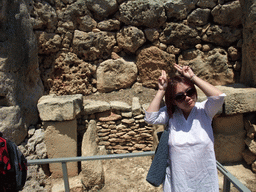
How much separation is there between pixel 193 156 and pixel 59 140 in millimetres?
2803

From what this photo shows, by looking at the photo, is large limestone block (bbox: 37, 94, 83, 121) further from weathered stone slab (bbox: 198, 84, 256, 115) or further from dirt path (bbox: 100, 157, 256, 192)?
weathered stone slab (bbox: 198, 84, 256, 115)

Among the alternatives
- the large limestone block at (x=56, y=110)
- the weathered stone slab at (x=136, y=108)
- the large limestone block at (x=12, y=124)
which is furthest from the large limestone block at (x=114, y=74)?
the large limestone block at (x=12, y=124)

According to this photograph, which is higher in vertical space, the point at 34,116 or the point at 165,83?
the point at 165,83

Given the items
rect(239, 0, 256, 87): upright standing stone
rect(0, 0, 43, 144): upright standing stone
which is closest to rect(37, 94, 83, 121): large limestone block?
rect(0, 0, 43, 144): upright standing stone

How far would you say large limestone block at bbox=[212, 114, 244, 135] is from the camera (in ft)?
10.0

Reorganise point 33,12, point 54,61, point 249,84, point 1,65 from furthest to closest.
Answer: point 54,61 → point 33,12 → point 249,84 → point 1,65

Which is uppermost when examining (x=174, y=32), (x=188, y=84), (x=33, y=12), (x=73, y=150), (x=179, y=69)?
(x=33, y=12)

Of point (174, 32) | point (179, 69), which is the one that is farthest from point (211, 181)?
point (174, 32)

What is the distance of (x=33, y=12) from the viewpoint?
385cm

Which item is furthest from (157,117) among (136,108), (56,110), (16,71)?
(16,71)

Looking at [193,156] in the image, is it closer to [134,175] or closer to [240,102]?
[240,102]

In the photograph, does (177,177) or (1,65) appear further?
(1,65)

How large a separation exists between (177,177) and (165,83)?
64 centimetres

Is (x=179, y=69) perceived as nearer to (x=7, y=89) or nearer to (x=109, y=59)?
(x=7, y=89)
